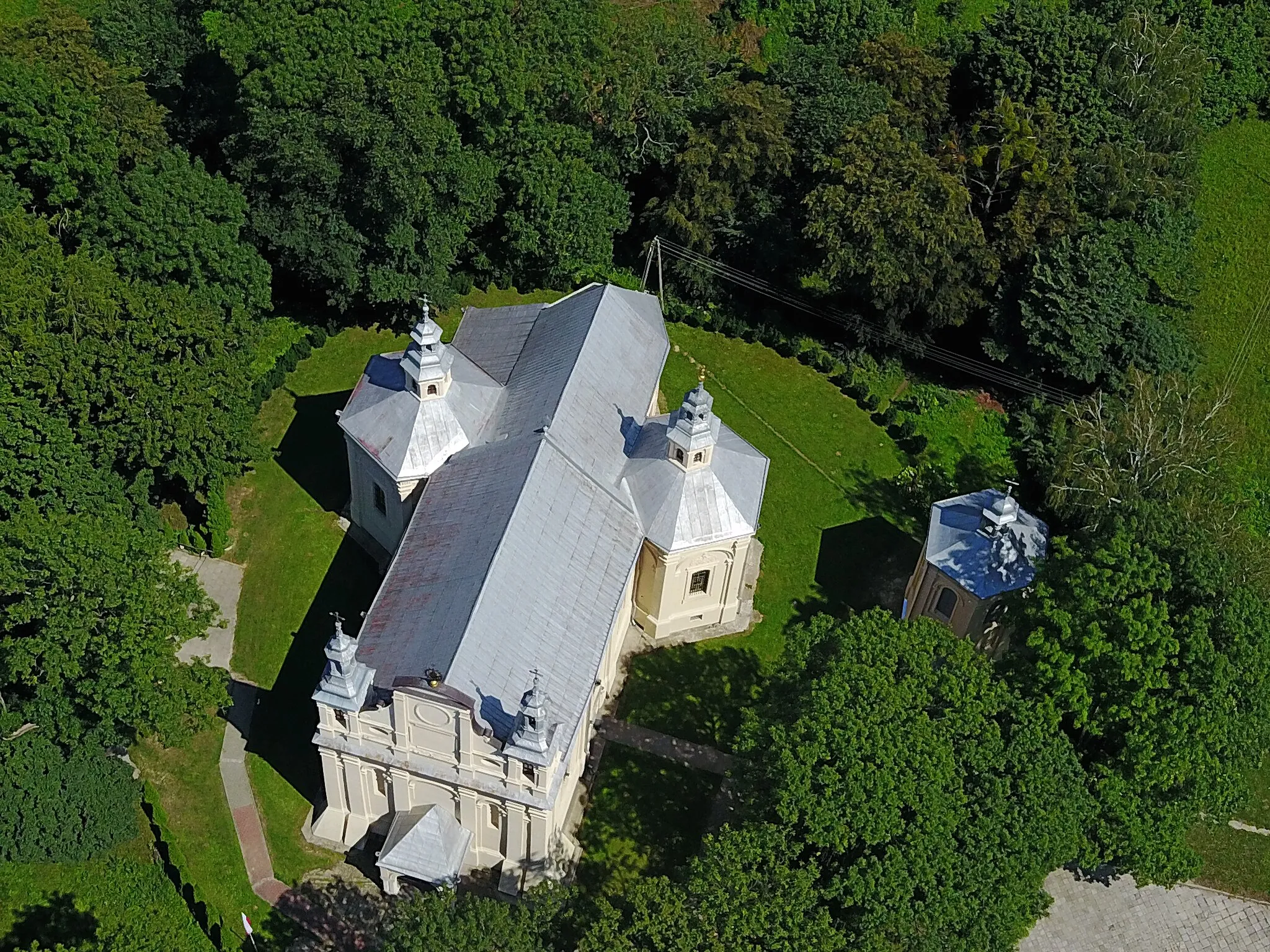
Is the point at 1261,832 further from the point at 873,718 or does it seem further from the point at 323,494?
the point at 323,494

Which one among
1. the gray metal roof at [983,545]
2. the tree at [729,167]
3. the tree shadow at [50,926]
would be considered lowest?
the tree shadow at [50,926]

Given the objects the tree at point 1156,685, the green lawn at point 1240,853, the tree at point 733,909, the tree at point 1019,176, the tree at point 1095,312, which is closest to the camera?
the tree at point 733,909

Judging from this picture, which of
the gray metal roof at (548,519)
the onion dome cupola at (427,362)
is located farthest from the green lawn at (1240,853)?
the onion dome cupola at (427,362)

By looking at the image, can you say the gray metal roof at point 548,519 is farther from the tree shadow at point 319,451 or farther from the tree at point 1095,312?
the tree at point 1095,312

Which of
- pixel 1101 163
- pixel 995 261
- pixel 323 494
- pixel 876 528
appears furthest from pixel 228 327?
pixel 1101 163

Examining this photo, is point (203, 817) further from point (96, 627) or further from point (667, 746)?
point (667, 746)

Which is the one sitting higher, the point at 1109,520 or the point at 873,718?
the point at 1109,520

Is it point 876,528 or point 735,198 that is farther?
point 735,198
